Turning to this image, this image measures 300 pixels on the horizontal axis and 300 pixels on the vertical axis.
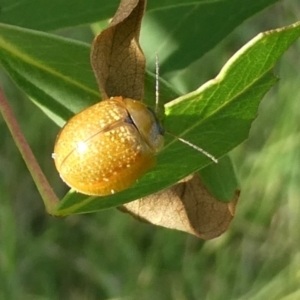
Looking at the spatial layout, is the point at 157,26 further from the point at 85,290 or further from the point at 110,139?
the point at 85,290

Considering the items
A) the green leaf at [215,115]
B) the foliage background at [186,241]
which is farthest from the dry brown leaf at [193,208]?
the foliage background at [186,241]

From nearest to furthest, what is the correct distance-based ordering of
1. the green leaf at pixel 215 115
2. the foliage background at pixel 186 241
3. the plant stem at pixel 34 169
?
the green leaf at pixel 215 115
the plant stem at pixel 34 169
the foliage background at pixel 186 241

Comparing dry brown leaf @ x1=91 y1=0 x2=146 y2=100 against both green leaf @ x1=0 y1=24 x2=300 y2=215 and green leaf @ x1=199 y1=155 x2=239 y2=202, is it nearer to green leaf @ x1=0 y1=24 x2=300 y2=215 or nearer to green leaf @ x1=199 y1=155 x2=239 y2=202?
green leaf @ x1=0 y1=24 x2=300 y2=215

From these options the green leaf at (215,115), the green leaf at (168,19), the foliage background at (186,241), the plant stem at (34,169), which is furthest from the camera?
the foliage background at (186,241)

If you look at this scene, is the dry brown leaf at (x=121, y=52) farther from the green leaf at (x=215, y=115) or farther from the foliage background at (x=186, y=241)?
the foliage background at (x=186, y=241)

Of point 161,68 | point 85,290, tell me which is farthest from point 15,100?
point 161,68

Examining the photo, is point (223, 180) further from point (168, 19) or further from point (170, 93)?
point (168, 19)

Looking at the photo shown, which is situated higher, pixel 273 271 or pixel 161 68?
pixel 161 68
